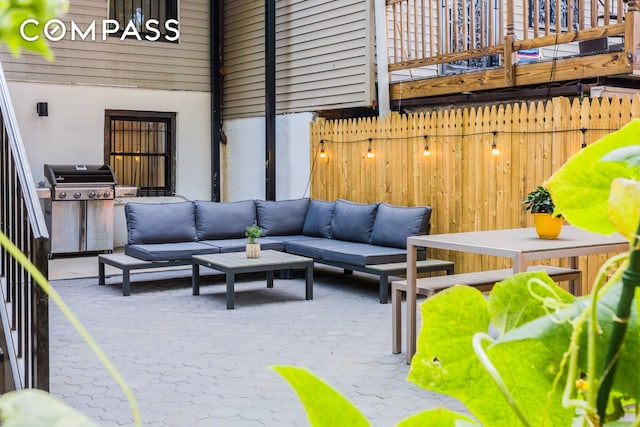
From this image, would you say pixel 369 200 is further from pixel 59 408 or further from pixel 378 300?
pixel 59 408

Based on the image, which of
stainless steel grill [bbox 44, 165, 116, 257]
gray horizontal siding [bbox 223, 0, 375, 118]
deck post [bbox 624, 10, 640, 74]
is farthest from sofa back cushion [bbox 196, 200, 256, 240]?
deck post [bbox 624, 10, 640, 74]

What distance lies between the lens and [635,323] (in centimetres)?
45

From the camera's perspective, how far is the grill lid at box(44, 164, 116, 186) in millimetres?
10523

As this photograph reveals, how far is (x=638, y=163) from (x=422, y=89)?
8.91 metres

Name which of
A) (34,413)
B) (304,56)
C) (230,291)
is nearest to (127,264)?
(230,291)

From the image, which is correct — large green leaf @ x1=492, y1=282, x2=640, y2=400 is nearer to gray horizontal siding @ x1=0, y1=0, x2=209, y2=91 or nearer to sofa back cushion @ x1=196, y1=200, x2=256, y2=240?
sofa back cushion @ x1=196, y1=200, x2=256, y2=240

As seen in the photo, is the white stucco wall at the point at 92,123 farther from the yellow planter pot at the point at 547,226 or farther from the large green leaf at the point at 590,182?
the large green leaf at the point at 590,182

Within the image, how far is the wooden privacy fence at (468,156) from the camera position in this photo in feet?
24.0

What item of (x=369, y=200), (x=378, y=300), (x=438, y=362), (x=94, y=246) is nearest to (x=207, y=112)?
(x=94, y=246)

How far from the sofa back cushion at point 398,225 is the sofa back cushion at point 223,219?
1979 millimetres

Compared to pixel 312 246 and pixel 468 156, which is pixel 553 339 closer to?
pixel 468 156

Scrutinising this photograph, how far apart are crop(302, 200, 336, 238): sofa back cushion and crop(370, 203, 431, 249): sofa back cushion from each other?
1047 millimetres

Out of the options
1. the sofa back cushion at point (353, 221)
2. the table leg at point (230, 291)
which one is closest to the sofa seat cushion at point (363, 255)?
the sofa back cushion at point (353, 221)

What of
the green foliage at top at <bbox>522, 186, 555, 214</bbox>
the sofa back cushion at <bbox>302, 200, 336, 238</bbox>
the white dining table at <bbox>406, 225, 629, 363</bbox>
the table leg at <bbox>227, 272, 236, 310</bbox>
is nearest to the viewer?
the white dining table at <bbox>406, 225, 629, 363</bbox>
